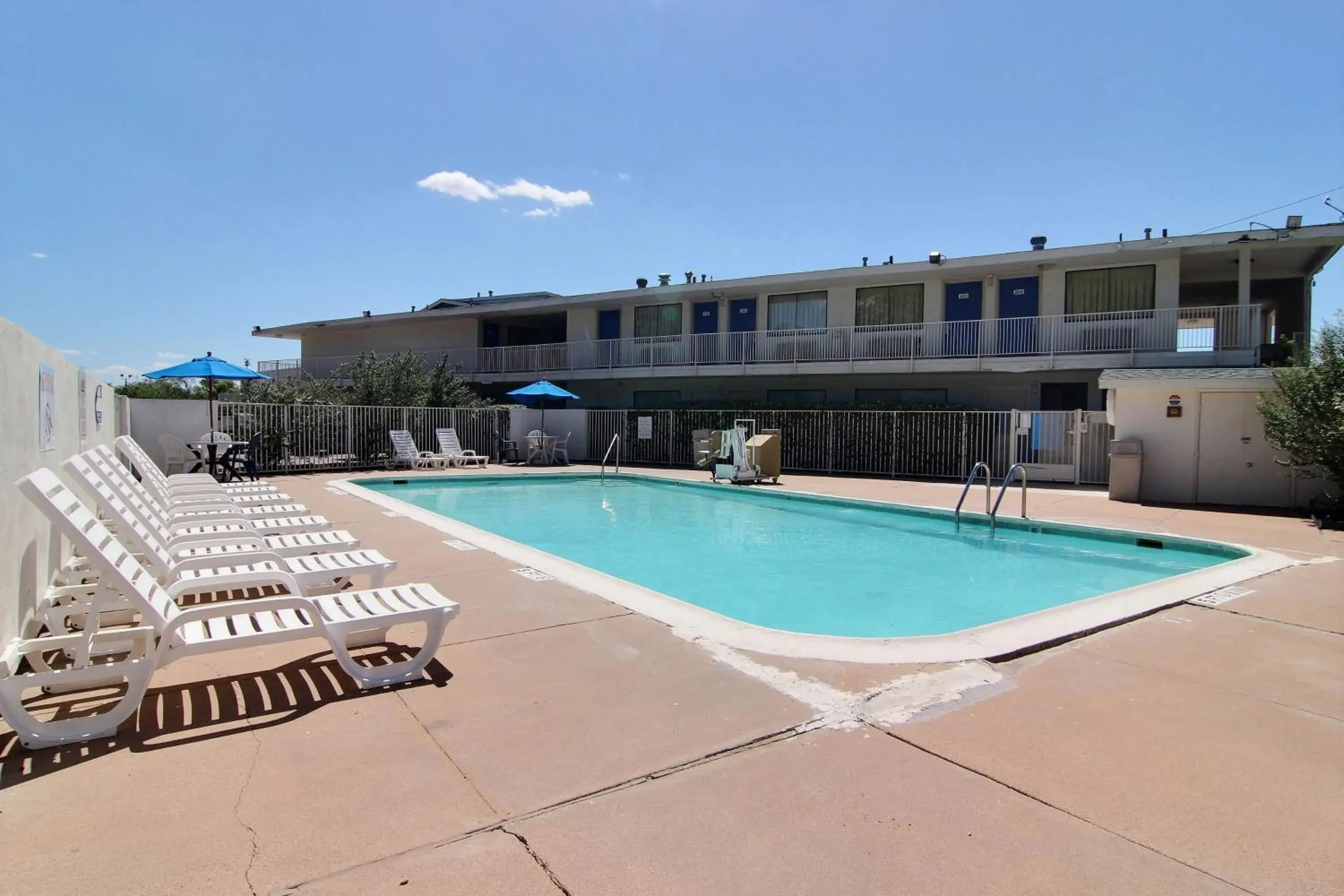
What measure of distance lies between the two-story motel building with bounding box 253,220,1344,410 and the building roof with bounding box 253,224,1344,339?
46 mm

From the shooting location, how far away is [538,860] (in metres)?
2.51

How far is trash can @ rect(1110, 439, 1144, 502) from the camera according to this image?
13.7 meters

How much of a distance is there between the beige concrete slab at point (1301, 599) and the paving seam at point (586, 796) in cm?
442

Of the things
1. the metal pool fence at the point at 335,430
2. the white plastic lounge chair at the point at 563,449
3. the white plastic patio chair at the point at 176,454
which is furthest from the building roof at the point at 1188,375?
the white plastic patio chair at the point at 176,454

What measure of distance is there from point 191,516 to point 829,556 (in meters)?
7.13

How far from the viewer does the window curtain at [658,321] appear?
26.0 m

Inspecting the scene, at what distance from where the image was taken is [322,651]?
4656mm

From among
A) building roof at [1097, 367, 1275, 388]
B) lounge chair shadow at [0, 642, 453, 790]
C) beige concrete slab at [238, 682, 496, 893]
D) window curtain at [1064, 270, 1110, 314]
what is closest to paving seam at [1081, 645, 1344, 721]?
beige concrete slab at [238, 682, 496, 893]

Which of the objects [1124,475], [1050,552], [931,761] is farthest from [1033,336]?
[931,761]

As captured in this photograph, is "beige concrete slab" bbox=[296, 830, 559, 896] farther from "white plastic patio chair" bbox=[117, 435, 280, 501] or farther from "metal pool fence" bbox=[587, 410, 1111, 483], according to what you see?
"metal pool fence" bbox=[587, 410, 1111, 483]

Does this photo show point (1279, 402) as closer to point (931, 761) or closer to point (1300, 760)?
point (1300, 760)

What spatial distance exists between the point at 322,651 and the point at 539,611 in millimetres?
1483

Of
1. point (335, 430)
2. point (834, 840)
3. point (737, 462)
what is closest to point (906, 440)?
point (737, 462)

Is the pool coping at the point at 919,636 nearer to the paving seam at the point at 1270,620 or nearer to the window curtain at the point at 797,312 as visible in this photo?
the paving seam at the point at 1270,620
